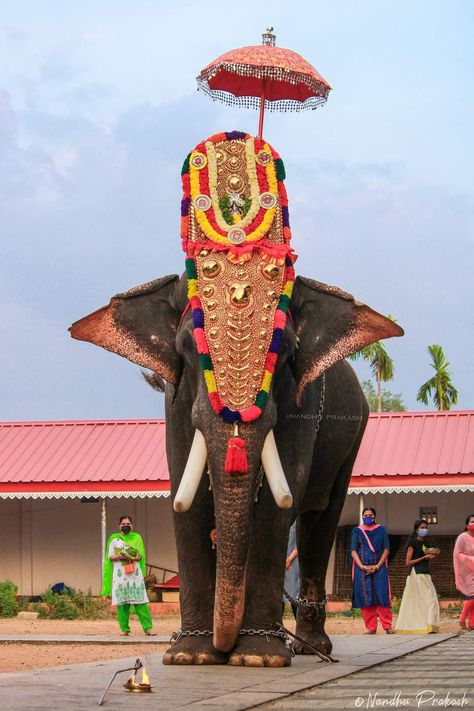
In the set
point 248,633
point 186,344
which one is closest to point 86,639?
point 248,633

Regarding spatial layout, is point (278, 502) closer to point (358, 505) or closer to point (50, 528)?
point (358, 505)

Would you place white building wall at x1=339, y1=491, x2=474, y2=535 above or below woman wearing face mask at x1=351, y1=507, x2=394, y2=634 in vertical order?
above

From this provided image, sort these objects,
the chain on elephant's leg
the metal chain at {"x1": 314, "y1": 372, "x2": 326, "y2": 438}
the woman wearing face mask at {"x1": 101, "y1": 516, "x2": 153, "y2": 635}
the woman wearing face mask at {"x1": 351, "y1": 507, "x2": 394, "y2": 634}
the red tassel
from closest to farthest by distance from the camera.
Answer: the red tassel → the metal chain at {"x1": 314, "y1": 372, "x2": 326, "y2": 438} → the chain on elephant's leg → the woman wearing face mask at {"x1": 351, "y1": 507, "x2": 394, "y2": 634} → the woman wearing face mask at {"x1": 101, "y1": 516, "x2": 153, "y2": 635}

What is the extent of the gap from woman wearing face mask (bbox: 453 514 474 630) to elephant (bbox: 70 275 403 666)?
7939 mm

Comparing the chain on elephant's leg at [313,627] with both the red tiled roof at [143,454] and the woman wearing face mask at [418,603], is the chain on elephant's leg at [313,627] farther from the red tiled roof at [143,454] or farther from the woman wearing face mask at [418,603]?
the red tiled roof at [143,454]

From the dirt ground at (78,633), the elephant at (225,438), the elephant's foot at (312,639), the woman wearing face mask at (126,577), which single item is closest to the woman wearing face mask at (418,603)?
the dirt ground at (78,633)

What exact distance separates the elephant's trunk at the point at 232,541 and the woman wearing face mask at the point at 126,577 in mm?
8769

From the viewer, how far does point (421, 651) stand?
10.2 m

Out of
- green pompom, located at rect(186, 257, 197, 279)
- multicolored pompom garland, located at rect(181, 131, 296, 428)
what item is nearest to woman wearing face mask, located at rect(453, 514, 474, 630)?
multicolored pompom garland, located at rect(181, 131, 296, 428)

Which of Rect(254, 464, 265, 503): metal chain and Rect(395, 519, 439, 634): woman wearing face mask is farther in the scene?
Rect(395, 519, 439, 634): woman wearing face mask

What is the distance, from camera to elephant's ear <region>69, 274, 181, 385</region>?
28.6 ft

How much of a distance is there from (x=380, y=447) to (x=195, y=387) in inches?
688

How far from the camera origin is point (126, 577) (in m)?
16.5

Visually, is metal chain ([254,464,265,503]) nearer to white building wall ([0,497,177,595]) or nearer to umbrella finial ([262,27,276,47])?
umbrella finial ([262,27,276,47])
